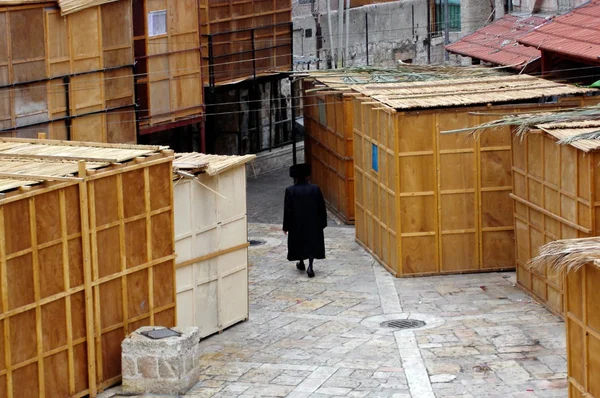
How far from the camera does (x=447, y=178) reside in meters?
19.5

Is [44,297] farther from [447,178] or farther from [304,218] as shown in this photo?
[447,178]

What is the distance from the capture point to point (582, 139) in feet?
52.2

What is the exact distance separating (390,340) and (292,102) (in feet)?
54.9

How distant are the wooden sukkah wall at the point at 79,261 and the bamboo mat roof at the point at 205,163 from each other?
2.56 feet

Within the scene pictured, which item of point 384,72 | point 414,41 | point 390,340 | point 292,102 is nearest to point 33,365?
point 390,340

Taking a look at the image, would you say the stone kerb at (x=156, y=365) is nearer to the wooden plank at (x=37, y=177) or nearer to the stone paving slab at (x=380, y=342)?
the stone paving slab at (x=380, y=342)

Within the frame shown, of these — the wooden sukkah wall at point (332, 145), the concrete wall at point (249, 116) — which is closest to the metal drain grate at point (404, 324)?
the wooden sukkah wall at point (332, 145)

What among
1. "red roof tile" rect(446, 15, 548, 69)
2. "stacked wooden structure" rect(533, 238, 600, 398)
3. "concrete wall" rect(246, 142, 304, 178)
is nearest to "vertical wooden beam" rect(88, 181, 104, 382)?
"stacked wooden structure" rect(533, 238, 600, 398)

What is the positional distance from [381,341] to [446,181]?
12.6ft

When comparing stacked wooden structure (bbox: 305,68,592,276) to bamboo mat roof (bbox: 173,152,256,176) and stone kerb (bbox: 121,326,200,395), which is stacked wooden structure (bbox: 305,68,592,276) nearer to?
bamboo mat roof (bbox: 173,152,256,176)

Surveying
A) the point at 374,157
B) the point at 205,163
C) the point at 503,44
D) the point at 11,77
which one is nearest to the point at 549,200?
the point at 374,157

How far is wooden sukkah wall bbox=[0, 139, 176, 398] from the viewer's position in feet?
42.9

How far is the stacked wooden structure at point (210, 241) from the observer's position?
16094 mm

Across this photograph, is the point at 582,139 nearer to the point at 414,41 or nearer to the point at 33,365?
the point at 33,365
